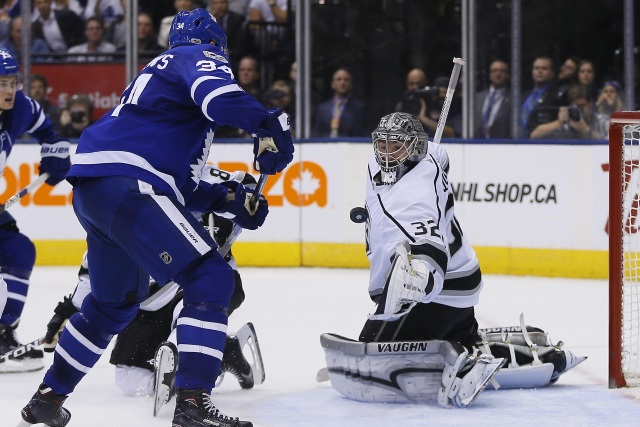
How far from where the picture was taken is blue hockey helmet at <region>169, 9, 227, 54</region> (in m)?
3.25

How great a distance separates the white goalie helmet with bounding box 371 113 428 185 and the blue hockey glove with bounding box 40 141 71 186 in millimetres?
1565

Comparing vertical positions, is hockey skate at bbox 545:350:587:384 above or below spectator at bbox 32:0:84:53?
below

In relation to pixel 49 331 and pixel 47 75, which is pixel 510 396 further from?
pixel 47 75

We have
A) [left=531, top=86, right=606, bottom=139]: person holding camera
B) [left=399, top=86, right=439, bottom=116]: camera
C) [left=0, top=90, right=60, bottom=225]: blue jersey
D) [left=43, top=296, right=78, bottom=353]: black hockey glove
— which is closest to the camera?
[left=43, top=296, right=78, bottom=353]: black hockey glove

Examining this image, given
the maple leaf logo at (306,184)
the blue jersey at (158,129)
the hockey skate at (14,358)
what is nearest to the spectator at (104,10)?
the maple leaf logo at (306,184)

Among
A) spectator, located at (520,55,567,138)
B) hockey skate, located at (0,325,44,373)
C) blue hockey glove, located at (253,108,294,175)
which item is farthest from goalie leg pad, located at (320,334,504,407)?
spectator, located at (520,55,567,138)

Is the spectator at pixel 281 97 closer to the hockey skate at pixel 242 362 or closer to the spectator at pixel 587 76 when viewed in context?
the spectator at pixel 587 76

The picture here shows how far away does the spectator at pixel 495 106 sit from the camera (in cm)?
730

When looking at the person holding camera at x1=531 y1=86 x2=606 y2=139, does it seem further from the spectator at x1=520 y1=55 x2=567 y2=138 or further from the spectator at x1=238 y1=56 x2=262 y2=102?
the spectator at x1=238 y1=56 x2=262 y2=102

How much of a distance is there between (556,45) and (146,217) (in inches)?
186

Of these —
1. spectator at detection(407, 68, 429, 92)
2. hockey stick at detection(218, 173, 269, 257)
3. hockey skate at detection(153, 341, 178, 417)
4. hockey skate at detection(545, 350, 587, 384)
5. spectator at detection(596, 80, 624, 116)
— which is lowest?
hockey skate at detection(545, 350, 587, 384)

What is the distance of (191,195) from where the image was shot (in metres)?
3.44

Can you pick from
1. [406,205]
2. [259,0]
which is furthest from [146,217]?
[259,0]

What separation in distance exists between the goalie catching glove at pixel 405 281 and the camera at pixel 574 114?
3941 mm
